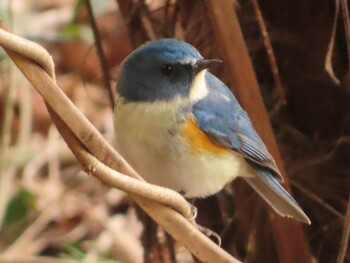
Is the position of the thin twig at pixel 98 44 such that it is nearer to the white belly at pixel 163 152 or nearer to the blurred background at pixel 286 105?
the blurred background at pixel 286 105

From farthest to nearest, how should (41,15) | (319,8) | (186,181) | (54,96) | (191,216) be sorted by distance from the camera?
(41,15) → (319,8) → (186,181) → (191,216) → (54,96)

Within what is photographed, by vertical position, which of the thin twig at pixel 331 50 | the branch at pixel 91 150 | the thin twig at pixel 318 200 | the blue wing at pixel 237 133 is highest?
the branch at pixel 91 150

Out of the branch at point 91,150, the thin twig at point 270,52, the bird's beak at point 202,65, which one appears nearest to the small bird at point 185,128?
the bird's beak at point 202,65

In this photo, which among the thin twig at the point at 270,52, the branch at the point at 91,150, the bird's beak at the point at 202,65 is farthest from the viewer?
the thin twig at the point at 270,52

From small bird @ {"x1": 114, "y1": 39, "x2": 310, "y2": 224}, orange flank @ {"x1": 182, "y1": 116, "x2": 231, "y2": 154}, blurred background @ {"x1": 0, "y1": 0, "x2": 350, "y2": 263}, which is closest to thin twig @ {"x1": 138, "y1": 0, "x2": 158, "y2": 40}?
blurred background @ {"x1": 0, "y1": 0, "x2": 350, "y2": 263}

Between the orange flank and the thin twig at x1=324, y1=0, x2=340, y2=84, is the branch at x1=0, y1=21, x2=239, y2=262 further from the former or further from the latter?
the thin twig at x1=324, y1=0, x2=340, y2=84

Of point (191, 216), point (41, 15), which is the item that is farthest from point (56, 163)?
point (191, 216)

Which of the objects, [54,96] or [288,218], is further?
[288,218]

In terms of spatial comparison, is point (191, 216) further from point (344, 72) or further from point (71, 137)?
point (344, 72)
